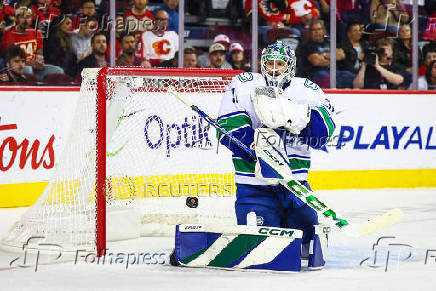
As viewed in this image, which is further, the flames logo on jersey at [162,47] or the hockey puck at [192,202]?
the flames logo on jersey at [162,47]

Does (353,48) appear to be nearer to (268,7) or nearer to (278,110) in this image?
(268,7)

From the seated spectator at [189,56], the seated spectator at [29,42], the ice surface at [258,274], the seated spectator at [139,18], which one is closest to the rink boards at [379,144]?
the seated spectator at [189,56]

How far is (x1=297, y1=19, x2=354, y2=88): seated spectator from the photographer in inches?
337

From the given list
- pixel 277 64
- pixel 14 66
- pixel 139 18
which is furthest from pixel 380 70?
pixel 277 64

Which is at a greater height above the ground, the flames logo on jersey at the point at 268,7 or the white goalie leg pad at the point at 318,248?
the flames logo on jersey at the point at 268,7

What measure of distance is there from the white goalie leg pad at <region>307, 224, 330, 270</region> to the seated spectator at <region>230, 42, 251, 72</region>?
13.2 ft

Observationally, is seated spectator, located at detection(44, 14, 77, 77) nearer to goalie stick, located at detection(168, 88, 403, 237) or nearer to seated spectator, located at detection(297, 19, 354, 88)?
seated spectator, located at detection(297, 19, 354, 88)

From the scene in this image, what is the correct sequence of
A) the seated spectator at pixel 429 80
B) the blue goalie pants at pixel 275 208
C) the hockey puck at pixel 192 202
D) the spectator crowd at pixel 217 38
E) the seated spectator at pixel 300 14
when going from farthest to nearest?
the seated spectator at pixel 429 80 < the seated spectator at pixel 300 14 < the spectator crowd at pixel 217 38 < the hockey puck at pixel 192 202 < the blue goalie pants at pixel 275 208

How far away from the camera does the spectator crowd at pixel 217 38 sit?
24.4ft

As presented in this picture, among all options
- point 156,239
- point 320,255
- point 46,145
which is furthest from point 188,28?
point 320,255

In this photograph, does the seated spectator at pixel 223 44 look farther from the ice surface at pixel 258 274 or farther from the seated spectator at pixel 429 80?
the ice surface at pixel 258 274

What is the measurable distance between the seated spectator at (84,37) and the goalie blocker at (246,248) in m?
3.52

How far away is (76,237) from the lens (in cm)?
488

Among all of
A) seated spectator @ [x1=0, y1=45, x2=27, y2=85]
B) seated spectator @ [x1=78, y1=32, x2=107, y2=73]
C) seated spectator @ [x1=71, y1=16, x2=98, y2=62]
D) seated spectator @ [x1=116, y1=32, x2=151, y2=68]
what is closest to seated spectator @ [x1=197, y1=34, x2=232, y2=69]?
seated spectator @ [x1=116, y1=32, x2=151, y2=68]
